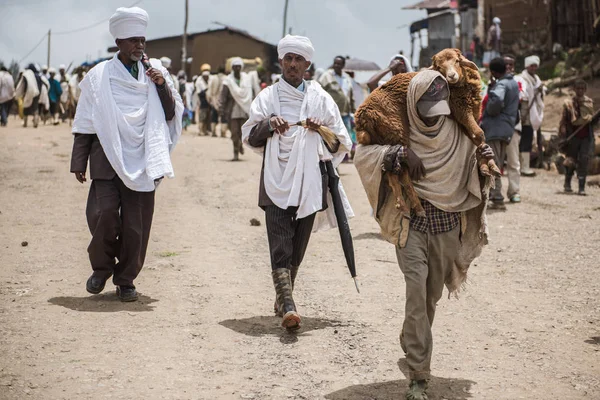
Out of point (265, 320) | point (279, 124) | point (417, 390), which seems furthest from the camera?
point (265, 320)

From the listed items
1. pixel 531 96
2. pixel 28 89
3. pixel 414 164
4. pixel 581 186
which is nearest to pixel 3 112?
pixel 28 89

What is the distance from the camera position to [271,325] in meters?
6.93

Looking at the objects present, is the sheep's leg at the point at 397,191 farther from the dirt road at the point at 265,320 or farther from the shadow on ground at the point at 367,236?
the shadow on ground at the point at 367,236

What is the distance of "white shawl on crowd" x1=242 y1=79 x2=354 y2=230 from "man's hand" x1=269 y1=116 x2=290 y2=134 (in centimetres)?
13

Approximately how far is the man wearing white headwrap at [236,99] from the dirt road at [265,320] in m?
6.67

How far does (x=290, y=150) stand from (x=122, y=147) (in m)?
1.37

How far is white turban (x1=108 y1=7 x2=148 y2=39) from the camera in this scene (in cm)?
731

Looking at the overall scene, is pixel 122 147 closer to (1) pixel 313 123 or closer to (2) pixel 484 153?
(1) pixel 313 123

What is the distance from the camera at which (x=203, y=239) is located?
34.6 feet

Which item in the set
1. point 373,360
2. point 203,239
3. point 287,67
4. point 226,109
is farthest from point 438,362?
point 226,109

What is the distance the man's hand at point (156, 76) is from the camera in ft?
24.6

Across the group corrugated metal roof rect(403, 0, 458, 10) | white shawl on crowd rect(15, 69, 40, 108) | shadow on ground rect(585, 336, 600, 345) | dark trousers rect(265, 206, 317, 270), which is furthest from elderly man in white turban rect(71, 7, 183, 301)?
corrugated metal roof rect(403, 0, 458, 10)

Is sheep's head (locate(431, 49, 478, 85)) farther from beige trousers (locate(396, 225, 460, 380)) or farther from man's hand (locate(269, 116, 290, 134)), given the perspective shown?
man's hand (locate(269, 116, 290, 134))

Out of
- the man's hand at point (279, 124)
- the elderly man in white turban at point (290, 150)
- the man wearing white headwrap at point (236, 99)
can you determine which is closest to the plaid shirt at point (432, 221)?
the elderly man in white turban at point (290, 150)
